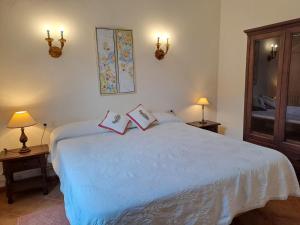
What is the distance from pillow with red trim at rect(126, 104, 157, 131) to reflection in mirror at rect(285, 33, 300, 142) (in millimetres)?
1779

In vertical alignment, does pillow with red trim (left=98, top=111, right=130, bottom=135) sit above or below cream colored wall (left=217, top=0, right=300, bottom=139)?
below

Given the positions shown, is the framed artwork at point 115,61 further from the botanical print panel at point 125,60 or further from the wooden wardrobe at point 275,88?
the wooden wardrobe at point 275,88

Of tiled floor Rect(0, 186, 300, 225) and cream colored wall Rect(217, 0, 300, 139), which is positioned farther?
cream colored wall Rect(217, 0, 300, 139)

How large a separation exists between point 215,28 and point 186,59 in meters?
0.86

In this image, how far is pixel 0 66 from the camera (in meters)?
2.74

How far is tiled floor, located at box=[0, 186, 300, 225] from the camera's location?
7.22 ft

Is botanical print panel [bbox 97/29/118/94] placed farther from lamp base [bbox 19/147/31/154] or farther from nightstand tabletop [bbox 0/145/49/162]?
lamp base [bbox 19/147/31/154]

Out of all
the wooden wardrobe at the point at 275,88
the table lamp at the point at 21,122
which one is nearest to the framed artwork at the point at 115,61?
the table lamp at the point at 21,122

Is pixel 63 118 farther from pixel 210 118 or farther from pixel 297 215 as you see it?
pixel 297 215

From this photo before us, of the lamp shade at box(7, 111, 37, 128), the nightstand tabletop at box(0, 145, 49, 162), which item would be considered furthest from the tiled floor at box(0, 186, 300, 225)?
the lamp shade at box(7, 111, 37, 128)

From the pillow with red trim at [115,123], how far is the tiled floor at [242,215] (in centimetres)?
105

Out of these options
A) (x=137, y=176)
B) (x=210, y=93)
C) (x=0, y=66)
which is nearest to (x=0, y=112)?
(x=0, y=66)

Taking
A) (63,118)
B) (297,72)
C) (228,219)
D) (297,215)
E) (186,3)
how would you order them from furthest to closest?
(186,3)
(63,118)
(297,72)
(297,215)
(228,219)

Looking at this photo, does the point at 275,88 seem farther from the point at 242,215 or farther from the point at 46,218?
the point at 46,218
